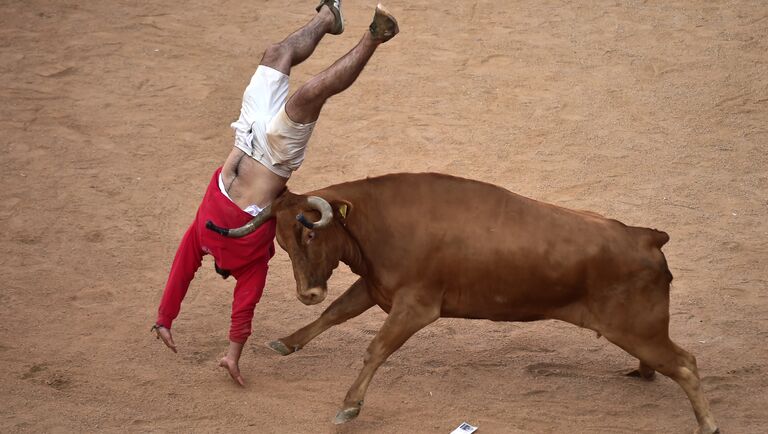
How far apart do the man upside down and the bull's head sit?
0.35 metres

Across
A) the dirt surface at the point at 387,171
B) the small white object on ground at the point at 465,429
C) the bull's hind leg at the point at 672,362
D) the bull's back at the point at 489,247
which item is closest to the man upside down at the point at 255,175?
the bull's back at the point at 489,247

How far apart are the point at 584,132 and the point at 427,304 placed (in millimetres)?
4800

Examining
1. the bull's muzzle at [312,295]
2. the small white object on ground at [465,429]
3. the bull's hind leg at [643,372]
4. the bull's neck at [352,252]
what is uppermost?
the bull's neck at [352,252]

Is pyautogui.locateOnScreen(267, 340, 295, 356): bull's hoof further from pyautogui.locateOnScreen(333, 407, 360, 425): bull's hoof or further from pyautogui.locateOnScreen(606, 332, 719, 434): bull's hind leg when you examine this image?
pyautogui.locateOnScreen(606, 332, 719, 434): bull's hind leg

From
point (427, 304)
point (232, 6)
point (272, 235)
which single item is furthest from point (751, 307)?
point (232, 6)

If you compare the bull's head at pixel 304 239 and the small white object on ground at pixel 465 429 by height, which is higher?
the bull's head at pixel 304 239

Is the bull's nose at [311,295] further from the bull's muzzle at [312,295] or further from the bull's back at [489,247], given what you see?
the bull's back at [489,247]

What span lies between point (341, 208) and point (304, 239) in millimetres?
303

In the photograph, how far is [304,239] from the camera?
22.8 feet

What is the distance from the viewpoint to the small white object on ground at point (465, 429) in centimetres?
709

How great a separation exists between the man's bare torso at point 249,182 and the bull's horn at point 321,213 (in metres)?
0.67

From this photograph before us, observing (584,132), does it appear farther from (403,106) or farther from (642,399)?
(642,399)

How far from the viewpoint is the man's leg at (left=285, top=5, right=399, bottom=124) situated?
7.02 m

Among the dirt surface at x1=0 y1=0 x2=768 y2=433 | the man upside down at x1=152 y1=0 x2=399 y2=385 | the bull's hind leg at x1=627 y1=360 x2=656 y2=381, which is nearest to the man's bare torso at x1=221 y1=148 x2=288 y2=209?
the man upside down at x1=152 y1=0 x2=399 y2=385
